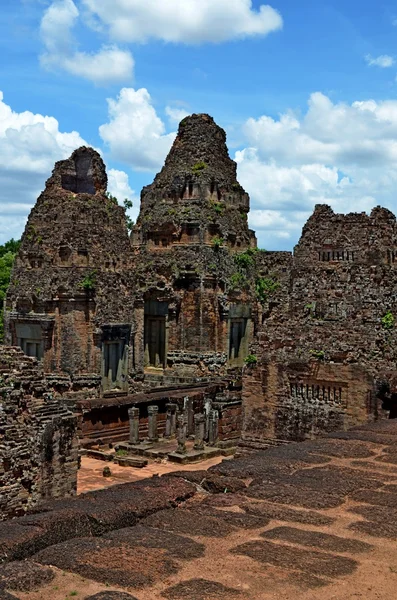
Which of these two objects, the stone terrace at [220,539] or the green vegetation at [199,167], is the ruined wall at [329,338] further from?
the green vegetation at [199,167]

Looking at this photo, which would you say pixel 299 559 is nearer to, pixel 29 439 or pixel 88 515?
pixel 88 515

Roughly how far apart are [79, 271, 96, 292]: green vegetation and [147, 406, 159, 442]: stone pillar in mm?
4507

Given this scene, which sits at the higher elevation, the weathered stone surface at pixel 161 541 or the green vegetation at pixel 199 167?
the green vegetation at pixel 199 167

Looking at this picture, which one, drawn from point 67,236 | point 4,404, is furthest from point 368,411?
point 67,236

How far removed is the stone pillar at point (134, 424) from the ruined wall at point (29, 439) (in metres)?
8.07

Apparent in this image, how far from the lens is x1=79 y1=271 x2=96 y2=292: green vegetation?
23.6 meters

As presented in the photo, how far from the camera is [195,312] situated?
27188mm

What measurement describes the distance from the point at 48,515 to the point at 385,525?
6.65 feet

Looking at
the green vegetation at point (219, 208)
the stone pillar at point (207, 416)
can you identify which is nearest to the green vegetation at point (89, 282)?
the stone pillar at point (207, 416)

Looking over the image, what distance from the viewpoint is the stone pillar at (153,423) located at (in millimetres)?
21500

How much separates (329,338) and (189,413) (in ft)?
35.0

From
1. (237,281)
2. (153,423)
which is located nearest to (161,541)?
(153,423)

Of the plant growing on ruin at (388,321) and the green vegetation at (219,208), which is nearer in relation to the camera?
the plant growing on ruin at (388,321)

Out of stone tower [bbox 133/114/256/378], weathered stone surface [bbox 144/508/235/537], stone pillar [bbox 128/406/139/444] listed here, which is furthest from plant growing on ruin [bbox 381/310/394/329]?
stone tower [bbox 133/114/256/378]
